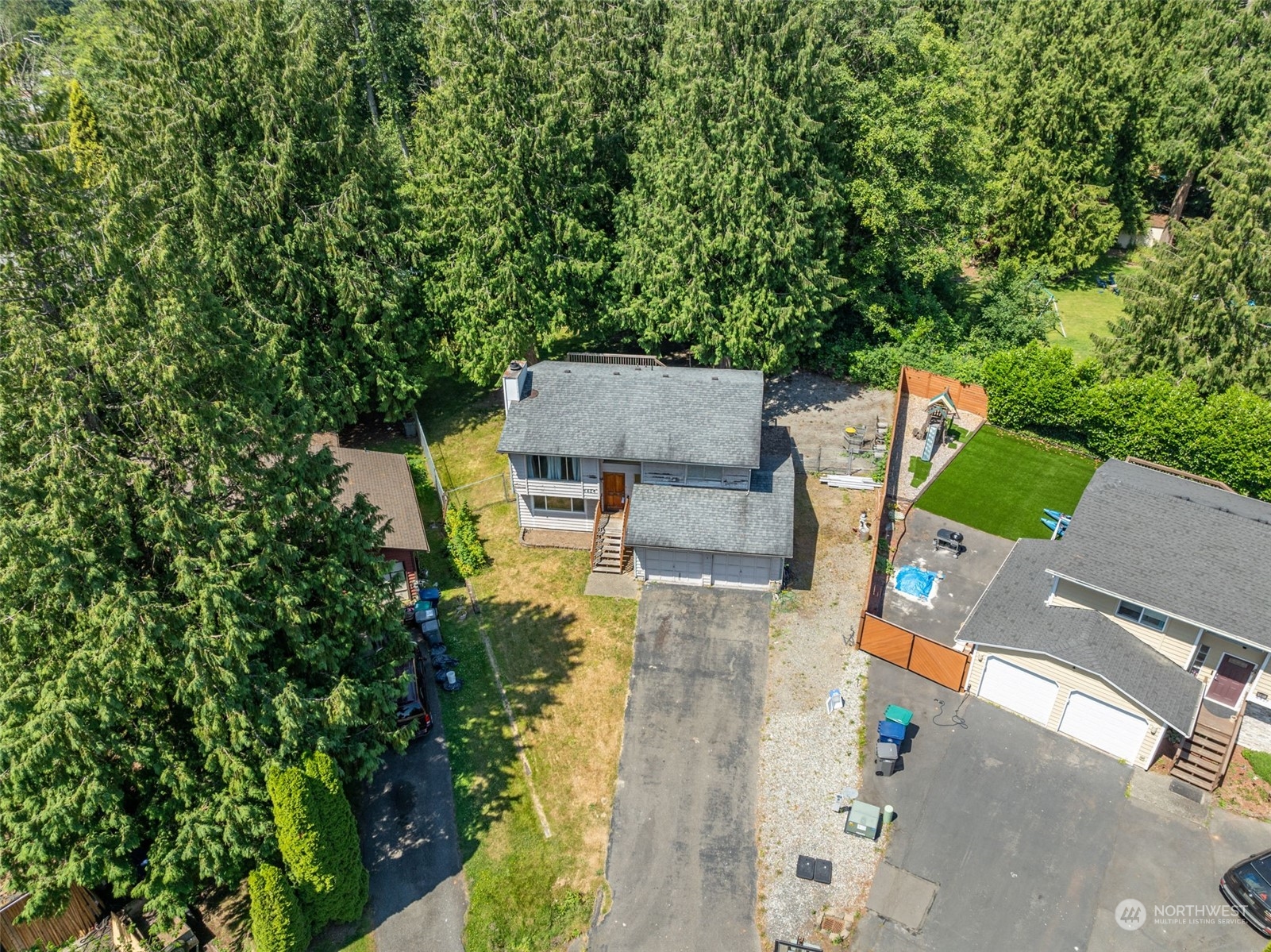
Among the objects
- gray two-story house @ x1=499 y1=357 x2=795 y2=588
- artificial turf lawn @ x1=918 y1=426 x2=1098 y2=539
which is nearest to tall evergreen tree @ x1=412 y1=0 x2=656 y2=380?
gray two-story house @ x1=499 y1=357 x2=795 y2=588

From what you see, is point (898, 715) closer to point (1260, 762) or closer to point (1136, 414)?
point (1260, 762)

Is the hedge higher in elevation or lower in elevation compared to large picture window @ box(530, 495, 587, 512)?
higher

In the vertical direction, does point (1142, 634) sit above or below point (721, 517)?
below

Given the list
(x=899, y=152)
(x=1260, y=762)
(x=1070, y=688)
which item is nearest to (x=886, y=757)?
(x=1070, y=688)

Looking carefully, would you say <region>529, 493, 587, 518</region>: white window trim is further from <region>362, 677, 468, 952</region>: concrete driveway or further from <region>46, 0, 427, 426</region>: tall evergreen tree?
<region>362, 677, 468, 952</region>: concrete driveway

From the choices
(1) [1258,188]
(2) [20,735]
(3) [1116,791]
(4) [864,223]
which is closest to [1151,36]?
(1) [1258,188]

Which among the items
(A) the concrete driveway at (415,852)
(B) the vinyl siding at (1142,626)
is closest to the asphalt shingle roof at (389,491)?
(A) the concrete driveway at (415,852)
